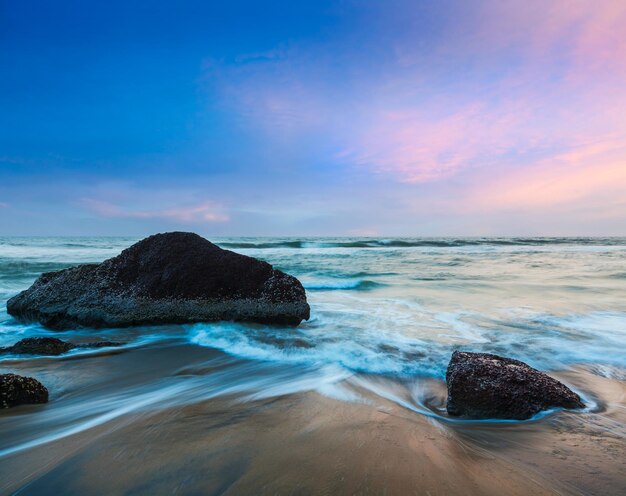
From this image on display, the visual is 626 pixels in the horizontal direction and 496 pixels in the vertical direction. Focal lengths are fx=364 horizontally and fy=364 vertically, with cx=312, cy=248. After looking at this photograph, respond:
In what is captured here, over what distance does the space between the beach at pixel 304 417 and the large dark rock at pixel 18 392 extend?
8cm

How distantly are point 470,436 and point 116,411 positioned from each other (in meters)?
2.39

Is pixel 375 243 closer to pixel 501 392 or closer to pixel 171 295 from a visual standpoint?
pixel 171 295

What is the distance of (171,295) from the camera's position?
17.3ft

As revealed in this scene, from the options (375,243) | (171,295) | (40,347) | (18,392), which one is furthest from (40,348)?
(375,243)

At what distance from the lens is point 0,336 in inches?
196

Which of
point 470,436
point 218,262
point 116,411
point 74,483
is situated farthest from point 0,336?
point 470,436

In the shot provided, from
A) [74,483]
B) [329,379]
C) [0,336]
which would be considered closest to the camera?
[74,483]

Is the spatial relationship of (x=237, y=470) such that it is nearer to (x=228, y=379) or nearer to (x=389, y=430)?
(x=389, y=430)

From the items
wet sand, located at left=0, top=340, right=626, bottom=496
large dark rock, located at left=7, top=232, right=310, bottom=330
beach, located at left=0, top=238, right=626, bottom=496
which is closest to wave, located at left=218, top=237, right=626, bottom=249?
large dark rock, located at left=7, top=232, right=310, bottom=330

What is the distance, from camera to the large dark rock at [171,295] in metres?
5.17

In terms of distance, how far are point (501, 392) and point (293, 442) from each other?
4.83ft

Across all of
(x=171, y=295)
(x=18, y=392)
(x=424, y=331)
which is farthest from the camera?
(x=171, y=295)

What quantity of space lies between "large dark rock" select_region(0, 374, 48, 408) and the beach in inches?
3.1

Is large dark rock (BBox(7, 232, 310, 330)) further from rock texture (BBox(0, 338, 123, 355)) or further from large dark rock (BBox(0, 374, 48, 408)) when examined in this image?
large dark rock (BBox(0, 374, 48, 408))
